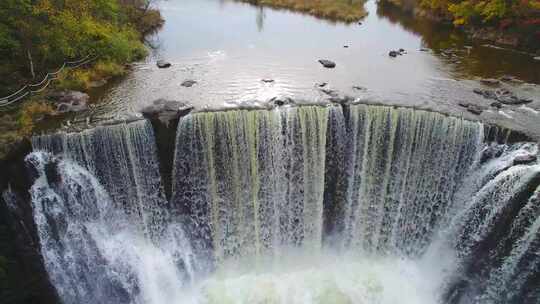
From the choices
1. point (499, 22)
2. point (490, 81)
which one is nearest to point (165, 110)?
point (490, 81)

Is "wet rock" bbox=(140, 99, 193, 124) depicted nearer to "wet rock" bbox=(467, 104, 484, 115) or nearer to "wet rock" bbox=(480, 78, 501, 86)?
"wet rock" bbox=(467, 104, 484, 115)

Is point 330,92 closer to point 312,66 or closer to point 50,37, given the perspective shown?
point 312,66

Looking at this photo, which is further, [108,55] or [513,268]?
[108,55]

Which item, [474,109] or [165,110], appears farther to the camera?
[474,109]

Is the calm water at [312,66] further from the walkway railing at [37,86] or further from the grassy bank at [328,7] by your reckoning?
the grassy bank at [328,7]

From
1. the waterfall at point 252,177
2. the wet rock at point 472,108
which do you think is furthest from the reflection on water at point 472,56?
the waterfall at point 252,177

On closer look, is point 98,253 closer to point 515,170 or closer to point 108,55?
point 108,55

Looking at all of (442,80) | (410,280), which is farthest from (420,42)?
(410,280)
